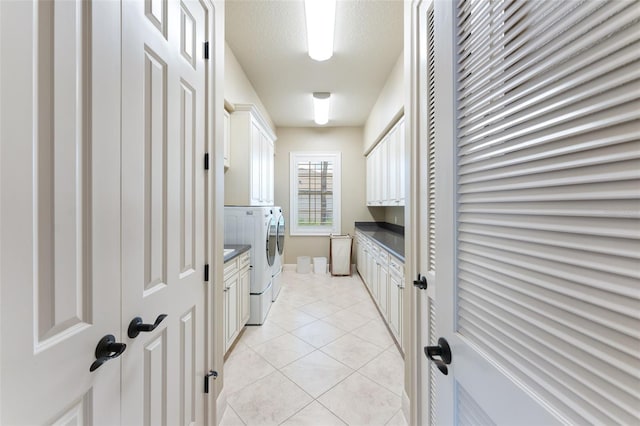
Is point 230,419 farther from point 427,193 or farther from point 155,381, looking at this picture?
point 427,193

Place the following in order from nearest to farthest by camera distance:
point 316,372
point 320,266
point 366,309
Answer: point 316,372
point 366,309
point 320,266

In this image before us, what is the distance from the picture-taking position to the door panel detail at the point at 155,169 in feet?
2.98

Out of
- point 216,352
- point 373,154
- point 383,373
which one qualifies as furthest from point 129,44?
point 373,154

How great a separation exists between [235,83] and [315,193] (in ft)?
9.50

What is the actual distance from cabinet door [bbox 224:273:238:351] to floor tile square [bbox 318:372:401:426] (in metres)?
0.92

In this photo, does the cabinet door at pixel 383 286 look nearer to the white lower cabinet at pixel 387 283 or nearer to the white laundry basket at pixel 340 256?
the white lower cabinet at pixel 387 283

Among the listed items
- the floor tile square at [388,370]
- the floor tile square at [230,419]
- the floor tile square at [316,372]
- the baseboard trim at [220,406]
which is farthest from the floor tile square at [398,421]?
the baseboard trim at [220,406]

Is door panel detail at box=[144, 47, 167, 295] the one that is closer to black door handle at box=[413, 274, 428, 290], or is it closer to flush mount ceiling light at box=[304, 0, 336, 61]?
black door handle at box=[413, 274, 428, 290]

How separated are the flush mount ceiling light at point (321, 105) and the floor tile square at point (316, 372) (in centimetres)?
330

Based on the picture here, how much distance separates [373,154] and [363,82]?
1353 millimetres

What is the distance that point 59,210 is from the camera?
1.94 ft

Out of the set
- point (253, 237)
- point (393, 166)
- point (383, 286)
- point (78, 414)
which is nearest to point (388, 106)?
point (393, 166)

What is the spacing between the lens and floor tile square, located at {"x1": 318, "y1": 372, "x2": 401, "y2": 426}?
1611mm

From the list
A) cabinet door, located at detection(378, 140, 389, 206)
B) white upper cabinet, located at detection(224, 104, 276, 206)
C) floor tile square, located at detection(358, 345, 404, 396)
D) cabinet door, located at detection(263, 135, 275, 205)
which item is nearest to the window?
cabinet door, located at detection(263, 135, 275, 205)
